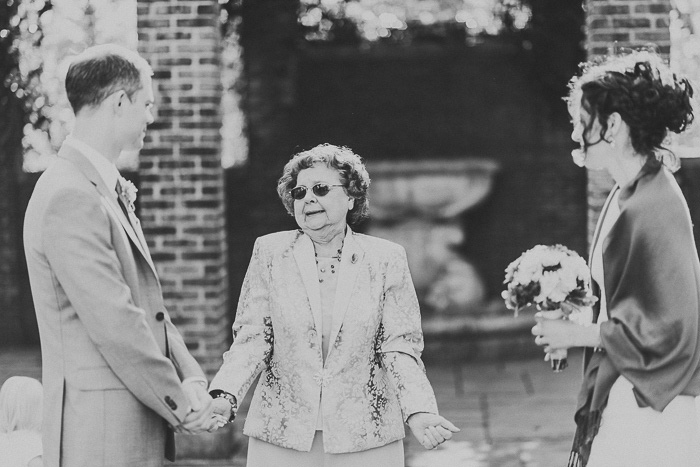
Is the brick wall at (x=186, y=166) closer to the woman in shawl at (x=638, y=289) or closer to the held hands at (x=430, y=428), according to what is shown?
the held hands at (x=430, y=428)

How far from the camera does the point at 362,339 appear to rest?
3451 millimetres

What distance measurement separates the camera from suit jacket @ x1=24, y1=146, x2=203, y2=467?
2799 mm

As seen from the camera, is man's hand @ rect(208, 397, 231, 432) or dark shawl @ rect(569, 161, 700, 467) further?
man's hand @ rect(208, 397, 231, 432)

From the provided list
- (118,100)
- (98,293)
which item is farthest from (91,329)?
(118,100)

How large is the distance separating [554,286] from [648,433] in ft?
1.71

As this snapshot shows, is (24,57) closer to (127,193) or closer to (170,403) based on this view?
(127,193)

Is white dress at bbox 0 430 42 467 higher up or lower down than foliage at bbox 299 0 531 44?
lower down

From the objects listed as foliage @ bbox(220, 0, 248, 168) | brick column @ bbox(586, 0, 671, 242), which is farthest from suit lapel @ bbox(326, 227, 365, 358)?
foliage @ bbox(220, 0, 248, 168)

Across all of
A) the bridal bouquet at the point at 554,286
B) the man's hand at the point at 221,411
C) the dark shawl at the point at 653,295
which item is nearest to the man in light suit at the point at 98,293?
the man's hand at the point at 221,411

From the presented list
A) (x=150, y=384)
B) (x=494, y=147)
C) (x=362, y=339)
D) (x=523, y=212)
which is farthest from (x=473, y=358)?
(x=150, y=384)

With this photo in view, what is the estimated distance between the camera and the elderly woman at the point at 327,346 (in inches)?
134

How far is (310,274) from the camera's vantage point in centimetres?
351

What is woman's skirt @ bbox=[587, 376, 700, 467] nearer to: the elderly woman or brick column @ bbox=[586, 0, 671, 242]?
the elderly woman

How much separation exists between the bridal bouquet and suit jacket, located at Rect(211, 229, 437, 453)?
0.52 m
